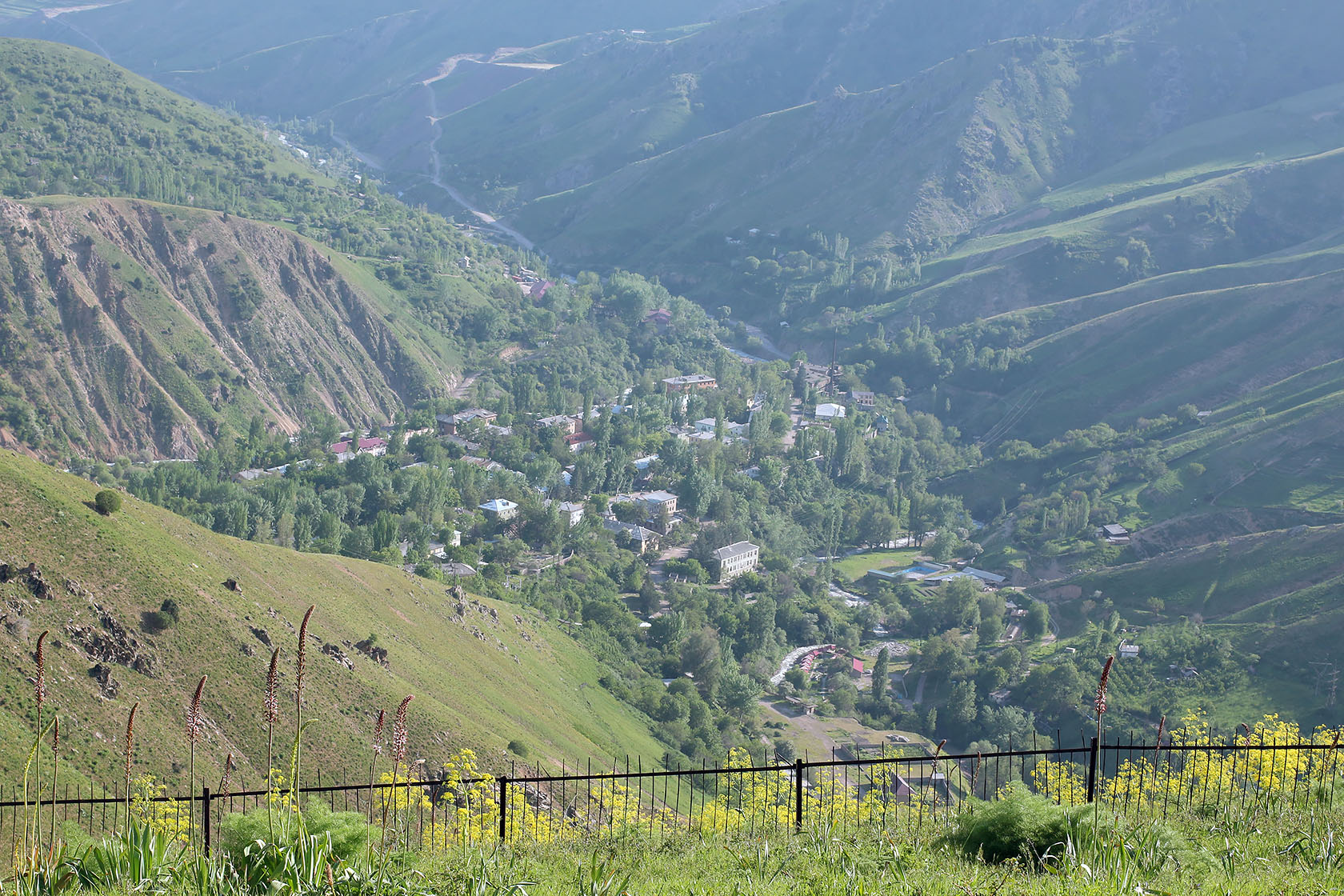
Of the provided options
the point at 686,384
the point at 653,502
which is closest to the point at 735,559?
the point at 653,502

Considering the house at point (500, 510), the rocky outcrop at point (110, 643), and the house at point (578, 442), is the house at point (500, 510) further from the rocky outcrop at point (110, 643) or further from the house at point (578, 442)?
the rocky outcrop at point (110, 643)

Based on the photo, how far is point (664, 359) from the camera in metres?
125

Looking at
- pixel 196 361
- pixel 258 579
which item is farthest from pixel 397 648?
pixel 196 361

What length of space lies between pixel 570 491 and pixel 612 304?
166 feet

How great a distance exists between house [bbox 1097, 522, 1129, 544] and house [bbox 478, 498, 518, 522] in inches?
1699

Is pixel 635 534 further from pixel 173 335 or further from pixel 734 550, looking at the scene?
pixel 173 335

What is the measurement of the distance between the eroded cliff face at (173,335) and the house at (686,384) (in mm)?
23542

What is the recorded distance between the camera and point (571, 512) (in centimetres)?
8281

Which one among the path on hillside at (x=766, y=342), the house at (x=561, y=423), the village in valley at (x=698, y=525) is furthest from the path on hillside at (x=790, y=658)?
the path on hillside at (x=766, y=342)

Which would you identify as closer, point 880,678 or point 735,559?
point 880,678

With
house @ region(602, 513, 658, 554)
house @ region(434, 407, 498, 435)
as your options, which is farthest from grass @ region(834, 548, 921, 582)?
house @ region(434, 407, 498, 435)

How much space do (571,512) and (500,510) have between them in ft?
18.9

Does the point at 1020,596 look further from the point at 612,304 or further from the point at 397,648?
the point at 612,304

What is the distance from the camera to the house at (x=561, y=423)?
9881 cm
